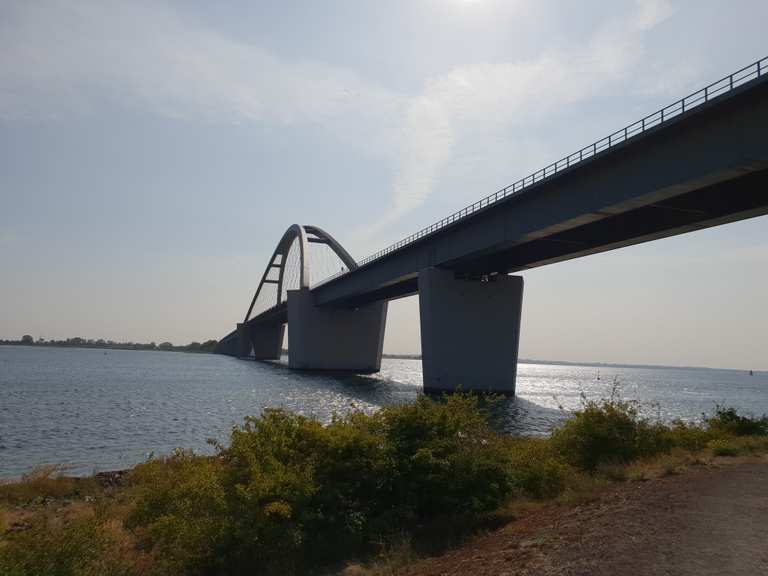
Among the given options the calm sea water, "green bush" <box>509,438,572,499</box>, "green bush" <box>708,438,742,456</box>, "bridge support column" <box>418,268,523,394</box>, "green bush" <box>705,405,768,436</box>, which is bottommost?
the calm sea water

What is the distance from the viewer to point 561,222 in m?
36.7

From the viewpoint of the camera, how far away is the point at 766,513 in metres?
9.28

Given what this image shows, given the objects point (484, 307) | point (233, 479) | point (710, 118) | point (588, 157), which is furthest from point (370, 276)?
point (233, 479)

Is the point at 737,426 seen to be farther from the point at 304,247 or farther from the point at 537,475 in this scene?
the point at 304,247

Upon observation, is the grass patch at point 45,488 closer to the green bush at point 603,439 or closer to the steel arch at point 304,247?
the green bush at point 603,439

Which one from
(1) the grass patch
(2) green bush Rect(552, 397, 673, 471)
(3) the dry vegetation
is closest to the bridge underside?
(2) green bush Rect(552, 397, 673, 471)

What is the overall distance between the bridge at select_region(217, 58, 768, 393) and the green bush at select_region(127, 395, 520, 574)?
2031cm

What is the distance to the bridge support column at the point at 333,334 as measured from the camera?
297 feet

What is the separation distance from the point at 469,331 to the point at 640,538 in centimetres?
4434

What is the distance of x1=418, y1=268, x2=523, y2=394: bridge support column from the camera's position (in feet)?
168

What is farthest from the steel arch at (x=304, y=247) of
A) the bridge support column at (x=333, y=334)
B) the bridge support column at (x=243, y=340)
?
the bridge support column at (x=243, y=340)

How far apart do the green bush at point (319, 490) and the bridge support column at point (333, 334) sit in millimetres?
77640

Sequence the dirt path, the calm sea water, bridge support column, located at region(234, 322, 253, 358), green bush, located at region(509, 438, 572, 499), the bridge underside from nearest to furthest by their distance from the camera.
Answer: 1. the dirt path
2. green bush, located at region(509, 438, 572, 499)
3. the calm sea water
4. the bridge underside
5. bridge support column, located at region(234, 322, 253, 358)

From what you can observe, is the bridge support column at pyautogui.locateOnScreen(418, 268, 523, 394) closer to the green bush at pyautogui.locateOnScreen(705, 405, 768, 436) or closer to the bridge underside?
the bridge underside
